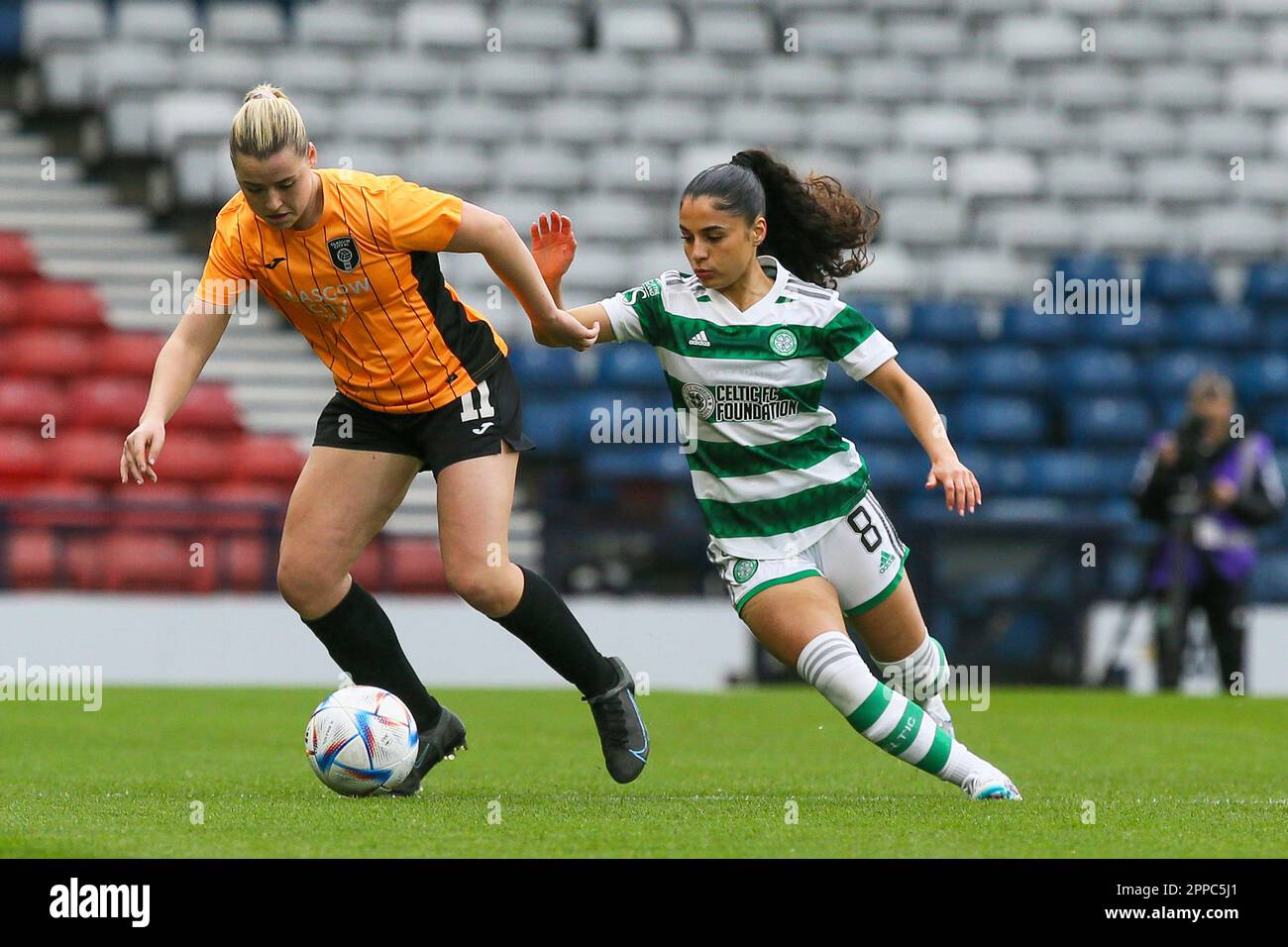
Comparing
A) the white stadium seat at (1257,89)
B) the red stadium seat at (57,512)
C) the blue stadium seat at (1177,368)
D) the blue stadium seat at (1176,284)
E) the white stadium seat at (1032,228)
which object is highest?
the white stadium seat at (1257,89)

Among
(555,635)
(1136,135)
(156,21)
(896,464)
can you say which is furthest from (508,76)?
(555,635)

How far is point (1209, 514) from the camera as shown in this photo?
431 inches

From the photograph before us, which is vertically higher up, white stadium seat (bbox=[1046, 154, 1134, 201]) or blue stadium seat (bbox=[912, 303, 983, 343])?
Result: white stadium seat (bbox=[1046, 154, 1134, 201])

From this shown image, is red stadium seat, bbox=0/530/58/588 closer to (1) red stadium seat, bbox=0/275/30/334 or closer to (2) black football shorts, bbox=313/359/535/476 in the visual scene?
(1) red stadium seat, bbox=0/275/30/334

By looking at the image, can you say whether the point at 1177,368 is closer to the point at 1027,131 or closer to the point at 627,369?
the point at 1027,131

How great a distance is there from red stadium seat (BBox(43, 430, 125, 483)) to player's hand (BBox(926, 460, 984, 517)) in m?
8.74

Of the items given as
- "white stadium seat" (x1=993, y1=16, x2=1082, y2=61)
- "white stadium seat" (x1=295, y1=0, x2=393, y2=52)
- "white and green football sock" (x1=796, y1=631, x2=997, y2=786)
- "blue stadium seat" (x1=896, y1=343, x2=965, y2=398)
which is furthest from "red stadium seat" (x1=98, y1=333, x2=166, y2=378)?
"white and green football sock" (x1=796, y1=631, x2=997, y2=786)

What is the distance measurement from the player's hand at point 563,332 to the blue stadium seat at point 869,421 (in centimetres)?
800

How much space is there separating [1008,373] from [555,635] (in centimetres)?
899

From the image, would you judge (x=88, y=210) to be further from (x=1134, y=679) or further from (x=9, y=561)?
(x=1134, y=679)

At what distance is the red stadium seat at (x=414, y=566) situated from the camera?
10.9 meters

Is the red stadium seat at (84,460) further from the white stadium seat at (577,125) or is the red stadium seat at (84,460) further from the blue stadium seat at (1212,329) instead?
the blue stadium seat at (1212,329)

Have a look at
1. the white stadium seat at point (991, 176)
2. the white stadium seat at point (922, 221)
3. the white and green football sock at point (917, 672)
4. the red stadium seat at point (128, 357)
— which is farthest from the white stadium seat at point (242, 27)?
the white and green football sock at point (917, 672)

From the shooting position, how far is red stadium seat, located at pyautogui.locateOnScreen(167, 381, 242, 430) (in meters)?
13.0
